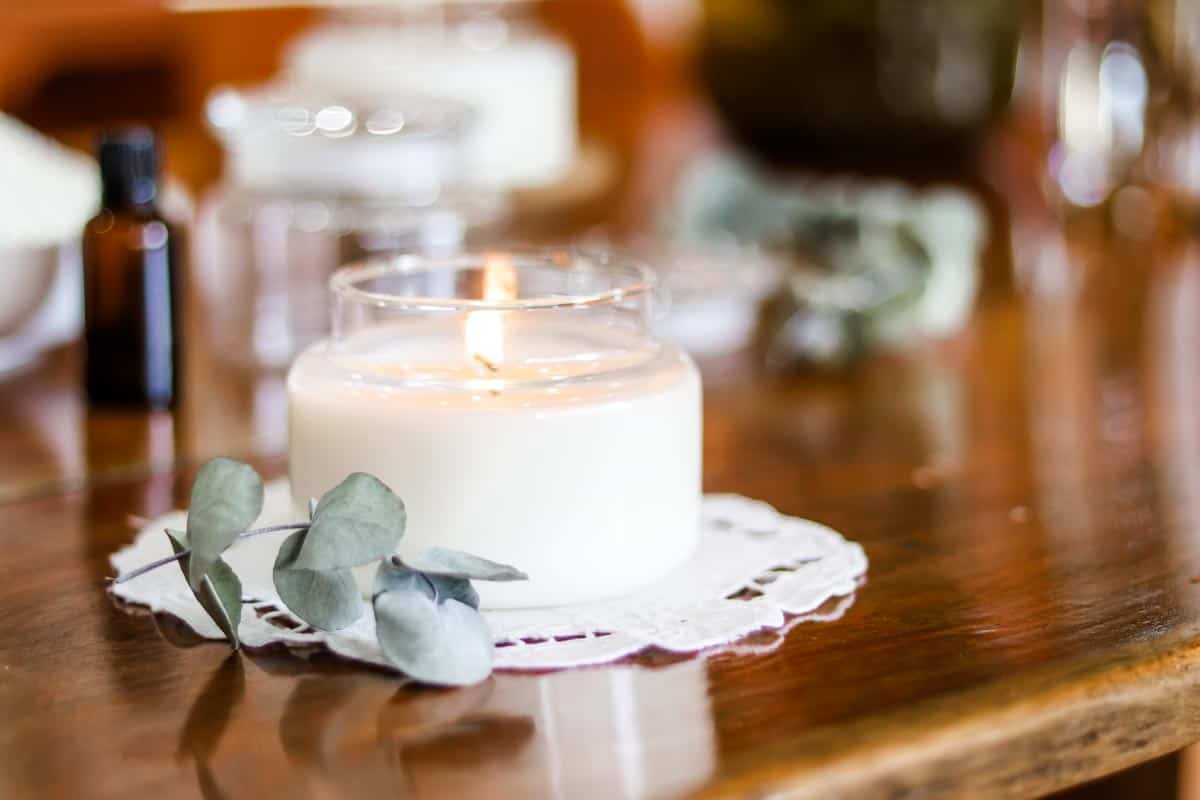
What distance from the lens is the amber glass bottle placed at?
861 mm

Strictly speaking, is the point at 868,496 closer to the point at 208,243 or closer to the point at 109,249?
the point at 109,249

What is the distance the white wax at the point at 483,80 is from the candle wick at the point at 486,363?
0.72m

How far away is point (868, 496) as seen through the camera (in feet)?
2.36

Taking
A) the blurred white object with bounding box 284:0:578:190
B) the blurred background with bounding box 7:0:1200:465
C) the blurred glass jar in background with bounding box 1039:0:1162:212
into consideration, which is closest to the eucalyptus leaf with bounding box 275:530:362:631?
the blurred background with bounding box 7:0:1200:465

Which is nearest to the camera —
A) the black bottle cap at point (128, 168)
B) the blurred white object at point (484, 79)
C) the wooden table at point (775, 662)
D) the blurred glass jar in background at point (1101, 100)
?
the wooden table at point (775, 662)

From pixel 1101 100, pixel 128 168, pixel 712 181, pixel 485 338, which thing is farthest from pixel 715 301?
pixel 1101 100

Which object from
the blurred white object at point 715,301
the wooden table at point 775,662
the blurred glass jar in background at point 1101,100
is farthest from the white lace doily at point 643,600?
the blurred glass jar in background at point 1101,100

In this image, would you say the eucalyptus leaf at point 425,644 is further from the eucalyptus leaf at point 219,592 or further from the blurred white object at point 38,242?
the blurred white object at point 38,242

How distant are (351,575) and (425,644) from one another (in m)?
0.04

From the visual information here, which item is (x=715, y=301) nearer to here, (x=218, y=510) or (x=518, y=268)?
(x=518, y=268)

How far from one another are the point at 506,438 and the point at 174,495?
255mm

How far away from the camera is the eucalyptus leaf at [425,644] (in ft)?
1.60

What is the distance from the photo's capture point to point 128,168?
0.84 metres

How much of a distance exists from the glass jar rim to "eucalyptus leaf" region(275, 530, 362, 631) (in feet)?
0.29
